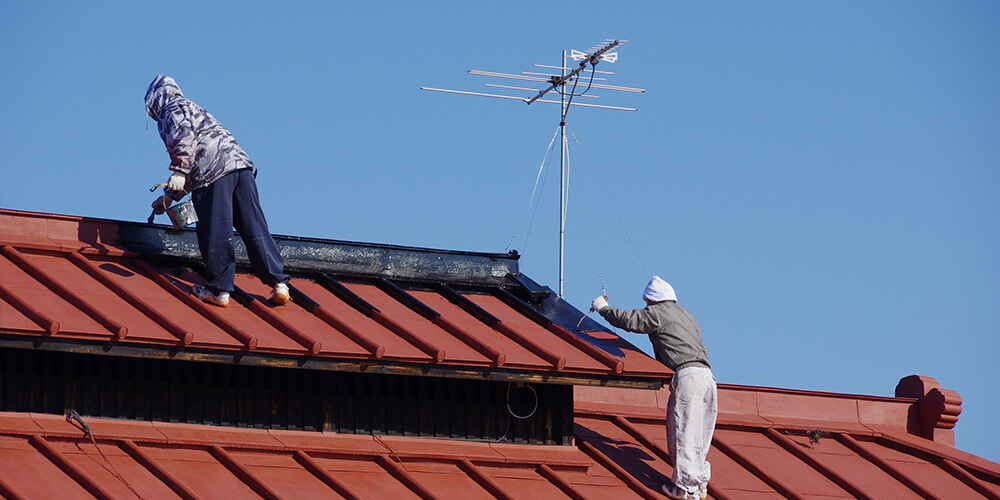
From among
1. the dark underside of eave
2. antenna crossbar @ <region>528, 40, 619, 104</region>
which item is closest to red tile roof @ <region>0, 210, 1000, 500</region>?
the dark underside of eave

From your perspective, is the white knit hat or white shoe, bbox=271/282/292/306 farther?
the white knit hat

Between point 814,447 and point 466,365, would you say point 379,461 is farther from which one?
point 814,447

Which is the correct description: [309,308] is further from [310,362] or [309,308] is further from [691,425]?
[691,425]

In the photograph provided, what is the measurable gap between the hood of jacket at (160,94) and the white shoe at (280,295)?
2.03m

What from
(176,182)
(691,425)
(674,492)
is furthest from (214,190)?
(674,492)

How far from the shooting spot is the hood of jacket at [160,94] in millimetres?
11875

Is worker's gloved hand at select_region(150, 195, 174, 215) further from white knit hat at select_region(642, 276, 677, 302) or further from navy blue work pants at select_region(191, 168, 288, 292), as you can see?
white knit hat at select_region(642, 276, 677, 302)

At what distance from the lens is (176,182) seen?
37.1 feet

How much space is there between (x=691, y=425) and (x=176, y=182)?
5.07 meters

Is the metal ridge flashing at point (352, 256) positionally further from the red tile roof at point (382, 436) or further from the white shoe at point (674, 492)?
the white shoe at point (674, 492)

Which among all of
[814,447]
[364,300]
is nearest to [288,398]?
[364,300]

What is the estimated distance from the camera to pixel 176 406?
10750 millimetres

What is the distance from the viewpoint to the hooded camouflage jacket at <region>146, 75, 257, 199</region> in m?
11.5

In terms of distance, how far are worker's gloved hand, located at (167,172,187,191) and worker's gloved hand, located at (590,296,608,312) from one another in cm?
392
